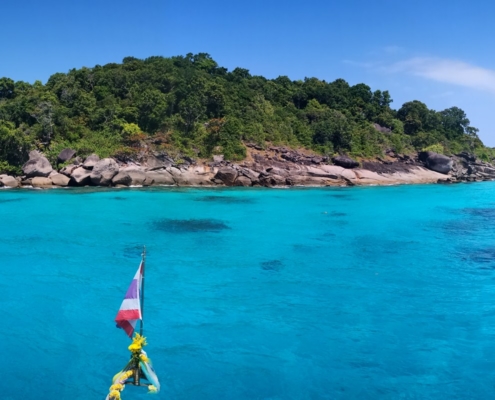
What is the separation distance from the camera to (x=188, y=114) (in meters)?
52.3

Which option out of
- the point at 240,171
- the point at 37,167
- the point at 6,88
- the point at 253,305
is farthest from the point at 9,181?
the point at 253,305

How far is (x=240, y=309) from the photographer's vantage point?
48.7 ft

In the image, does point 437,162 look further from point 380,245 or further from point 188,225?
point 188,225

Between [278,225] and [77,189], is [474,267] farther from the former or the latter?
[77,189]

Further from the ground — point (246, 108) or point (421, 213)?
point (246, 108)

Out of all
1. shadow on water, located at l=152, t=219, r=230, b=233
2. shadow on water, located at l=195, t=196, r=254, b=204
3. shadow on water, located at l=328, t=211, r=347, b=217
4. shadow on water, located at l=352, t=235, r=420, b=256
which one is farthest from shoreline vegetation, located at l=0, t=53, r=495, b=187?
shadow on water, located at l=352, t=235, r=420, b=256

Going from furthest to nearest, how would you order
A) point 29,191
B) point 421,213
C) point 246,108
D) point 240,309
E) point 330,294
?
point 246,108 → point 29,191 → point 421,213 → point 330,294 → point 240,309

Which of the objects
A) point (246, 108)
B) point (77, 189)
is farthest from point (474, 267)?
point (246, 108)

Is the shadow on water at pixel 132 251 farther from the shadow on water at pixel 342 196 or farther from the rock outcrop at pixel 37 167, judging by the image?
the rock outcrop at pixel 37 167

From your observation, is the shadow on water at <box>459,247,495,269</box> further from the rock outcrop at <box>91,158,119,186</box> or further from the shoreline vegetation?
the rock outcrop at <box>91,158,119,186</box>

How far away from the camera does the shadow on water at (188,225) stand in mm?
25844

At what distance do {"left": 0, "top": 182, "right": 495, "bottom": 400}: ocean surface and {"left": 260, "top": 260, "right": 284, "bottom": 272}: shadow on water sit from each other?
135 mm

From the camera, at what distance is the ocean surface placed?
427 inches

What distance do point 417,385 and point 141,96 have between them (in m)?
49.1
